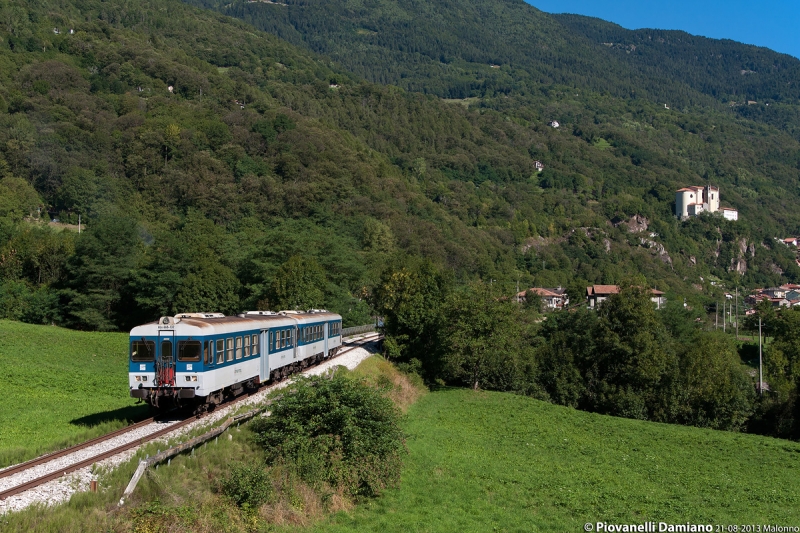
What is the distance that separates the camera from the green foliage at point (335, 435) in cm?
1867

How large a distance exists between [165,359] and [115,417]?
11.9 feet

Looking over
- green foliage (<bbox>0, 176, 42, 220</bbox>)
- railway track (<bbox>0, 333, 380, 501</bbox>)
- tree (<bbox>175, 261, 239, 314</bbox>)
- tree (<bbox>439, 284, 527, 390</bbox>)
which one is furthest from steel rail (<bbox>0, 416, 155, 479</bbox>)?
green foliage (<bbox>0, 176, 42, 220</bbox>)

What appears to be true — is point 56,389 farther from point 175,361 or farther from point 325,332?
point 325,332

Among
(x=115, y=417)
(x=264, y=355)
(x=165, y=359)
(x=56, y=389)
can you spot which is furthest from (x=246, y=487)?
(x=56, y=389)

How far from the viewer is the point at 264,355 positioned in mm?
28875

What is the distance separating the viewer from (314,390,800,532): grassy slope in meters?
19.6

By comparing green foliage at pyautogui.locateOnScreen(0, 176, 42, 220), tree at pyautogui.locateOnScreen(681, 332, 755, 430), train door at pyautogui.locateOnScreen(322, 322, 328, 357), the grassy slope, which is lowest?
tree at pyautogui.locateOnScreen(681, 332, 755, 430)

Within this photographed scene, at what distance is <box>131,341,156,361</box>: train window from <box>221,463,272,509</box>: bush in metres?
7.76

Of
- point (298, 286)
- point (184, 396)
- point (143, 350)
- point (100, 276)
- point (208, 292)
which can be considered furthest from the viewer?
point (100, 276)

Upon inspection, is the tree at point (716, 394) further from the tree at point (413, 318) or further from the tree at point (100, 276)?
the tree at point (100, 276)

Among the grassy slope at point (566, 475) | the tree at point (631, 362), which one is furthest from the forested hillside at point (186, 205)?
the grassy slope at point (566, 475)

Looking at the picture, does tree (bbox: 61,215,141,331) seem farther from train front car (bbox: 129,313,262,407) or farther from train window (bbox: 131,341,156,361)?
train front car (bbox: 129,313,262,407)

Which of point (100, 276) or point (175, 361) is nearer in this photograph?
point (175, 361)

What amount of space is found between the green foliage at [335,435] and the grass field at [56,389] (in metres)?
5.26
